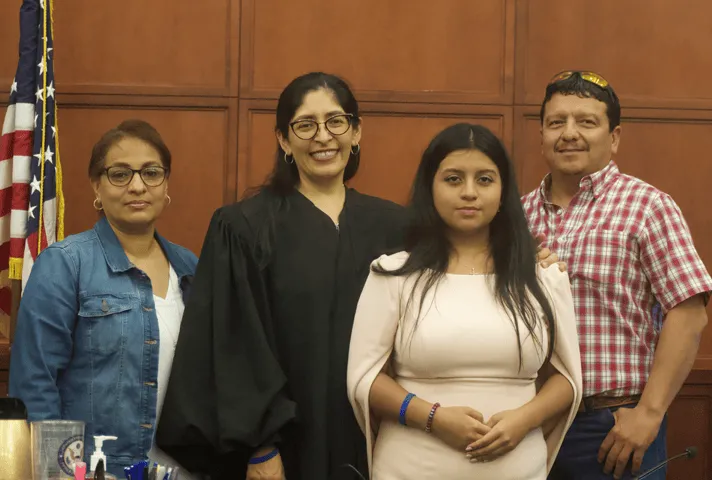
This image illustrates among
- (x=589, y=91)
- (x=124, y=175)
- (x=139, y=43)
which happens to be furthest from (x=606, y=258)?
(x=139, y=43)

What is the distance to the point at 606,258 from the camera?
2814 millimetres

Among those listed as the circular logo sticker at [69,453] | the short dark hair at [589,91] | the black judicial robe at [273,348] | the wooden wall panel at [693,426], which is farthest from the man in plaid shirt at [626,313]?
the wooden wall panel at [693,426]

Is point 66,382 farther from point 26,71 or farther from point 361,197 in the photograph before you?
point 26,71

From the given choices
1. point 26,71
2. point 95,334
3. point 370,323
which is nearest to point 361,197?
point 370,323

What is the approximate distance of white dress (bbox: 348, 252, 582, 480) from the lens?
2344mm

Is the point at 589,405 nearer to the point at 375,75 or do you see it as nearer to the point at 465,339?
the point at 465,339

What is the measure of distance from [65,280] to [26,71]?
1590 millimetres

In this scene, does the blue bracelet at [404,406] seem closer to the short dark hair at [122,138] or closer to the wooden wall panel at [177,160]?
the short dark hair at [122,138]

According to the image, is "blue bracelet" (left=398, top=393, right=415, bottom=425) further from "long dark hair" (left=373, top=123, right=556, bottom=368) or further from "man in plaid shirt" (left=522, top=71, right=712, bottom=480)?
"man in plaid shirt" (left=522, top=71, right=712, bottom=480)

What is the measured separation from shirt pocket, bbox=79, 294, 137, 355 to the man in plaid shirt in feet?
3.96

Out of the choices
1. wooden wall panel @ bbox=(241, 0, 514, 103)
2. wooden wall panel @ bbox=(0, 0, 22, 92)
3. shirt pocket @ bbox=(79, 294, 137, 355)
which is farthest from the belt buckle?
wooden wall panel @ bbox=(0, 0, 22, 92)

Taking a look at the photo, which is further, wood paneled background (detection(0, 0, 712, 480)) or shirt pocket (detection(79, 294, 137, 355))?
wood paneled background (detection(0, 0, 712, 480))

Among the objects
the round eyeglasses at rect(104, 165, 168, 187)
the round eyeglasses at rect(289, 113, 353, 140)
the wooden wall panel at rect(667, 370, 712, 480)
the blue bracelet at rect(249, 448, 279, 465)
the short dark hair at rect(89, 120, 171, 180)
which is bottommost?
the wooden wall panel at rect(667, 370, 712, 480)

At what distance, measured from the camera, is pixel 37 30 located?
13.1ft
